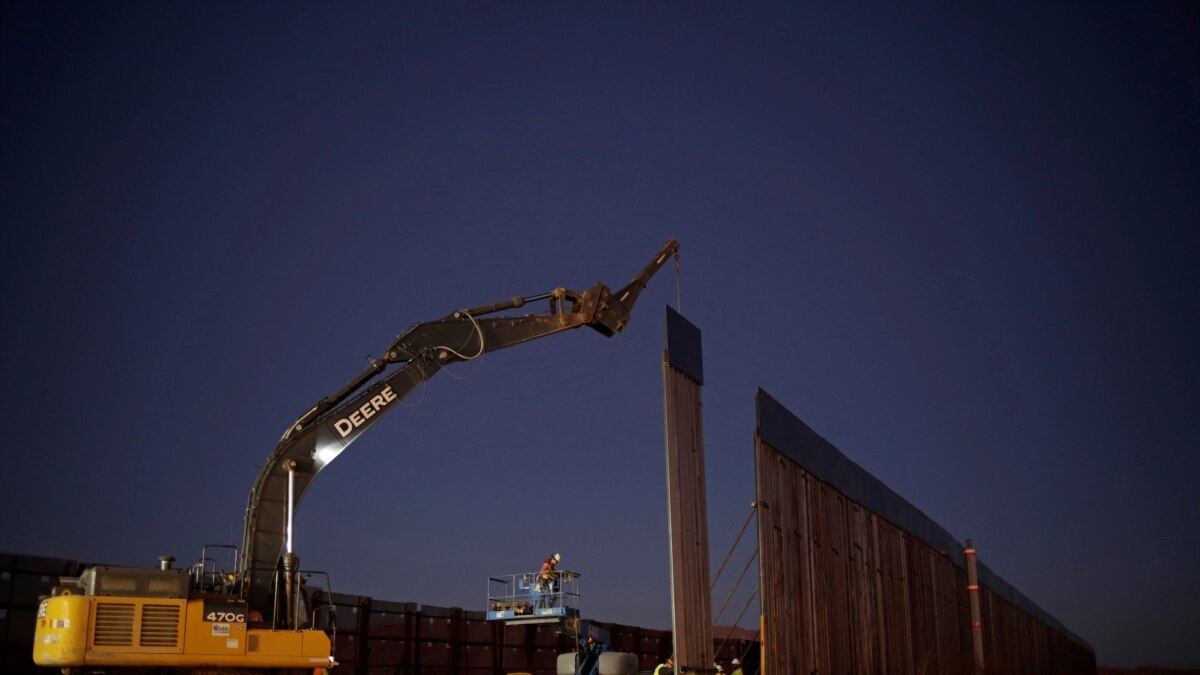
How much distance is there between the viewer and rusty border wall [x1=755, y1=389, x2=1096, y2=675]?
688 inches

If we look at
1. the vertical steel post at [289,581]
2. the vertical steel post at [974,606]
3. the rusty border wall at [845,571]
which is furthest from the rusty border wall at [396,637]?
the vertical steel post at [974,606]

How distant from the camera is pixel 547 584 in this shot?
73.6 feet

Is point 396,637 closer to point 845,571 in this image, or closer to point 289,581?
point 289,581

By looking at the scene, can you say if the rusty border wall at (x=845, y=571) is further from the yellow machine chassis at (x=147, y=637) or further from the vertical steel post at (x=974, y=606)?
the yellow machine chassis at (x=147, y=637)

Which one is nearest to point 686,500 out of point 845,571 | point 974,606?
point 845,571

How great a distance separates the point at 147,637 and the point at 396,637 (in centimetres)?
1076

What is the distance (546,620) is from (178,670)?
8950 millimetres

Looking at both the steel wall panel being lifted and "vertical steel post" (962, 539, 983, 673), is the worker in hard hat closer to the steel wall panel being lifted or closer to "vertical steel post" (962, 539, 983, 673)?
the steel wall panel being lifted

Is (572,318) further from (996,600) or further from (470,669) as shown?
(996,600)

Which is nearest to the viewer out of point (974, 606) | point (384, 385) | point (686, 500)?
point (686, 500)

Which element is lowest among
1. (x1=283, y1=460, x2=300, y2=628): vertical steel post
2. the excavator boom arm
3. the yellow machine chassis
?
the yellow machine chassis

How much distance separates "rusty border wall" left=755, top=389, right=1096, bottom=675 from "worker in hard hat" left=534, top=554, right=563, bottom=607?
220 inches

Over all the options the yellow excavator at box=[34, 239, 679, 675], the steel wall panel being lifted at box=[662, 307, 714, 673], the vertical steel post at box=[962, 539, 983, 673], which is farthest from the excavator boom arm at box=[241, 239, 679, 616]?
the vertical steel post at box=[962, 539, 983, 673]

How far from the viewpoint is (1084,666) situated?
7469cm
